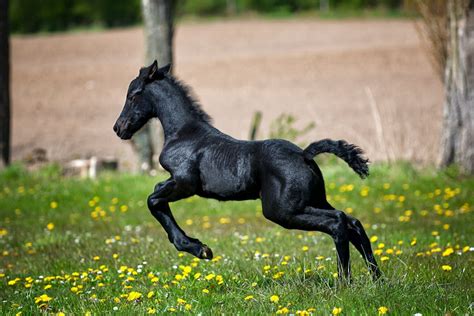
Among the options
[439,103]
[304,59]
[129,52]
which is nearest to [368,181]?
[439,103]

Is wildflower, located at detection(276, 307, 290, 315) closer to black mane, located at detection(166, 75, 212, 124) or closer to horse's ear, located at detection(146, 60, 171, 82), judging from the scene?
black mane, located at detection(166, 75, 212, 124)

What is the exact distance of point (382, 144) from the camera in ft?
47.8

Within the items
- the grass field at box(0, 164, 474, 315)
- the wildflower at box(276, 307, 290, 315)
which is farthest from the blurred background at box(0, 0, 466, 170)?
the wildflower at box(276, 307, 290, 315)

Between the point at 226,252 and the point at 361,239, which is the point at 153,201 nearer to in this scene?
the point at 361,239

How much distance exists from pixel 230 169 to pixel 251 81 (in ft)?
74.4

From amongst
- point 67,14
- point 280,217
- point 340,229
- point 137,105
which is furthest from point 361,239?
point 67,14

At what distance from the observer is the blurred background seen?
656 inches

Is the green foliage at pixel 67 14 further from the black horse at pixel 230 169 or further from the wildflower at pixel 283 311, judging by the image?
the wildflower at pixel 283 311

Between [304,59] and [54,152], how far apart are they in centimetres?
1535

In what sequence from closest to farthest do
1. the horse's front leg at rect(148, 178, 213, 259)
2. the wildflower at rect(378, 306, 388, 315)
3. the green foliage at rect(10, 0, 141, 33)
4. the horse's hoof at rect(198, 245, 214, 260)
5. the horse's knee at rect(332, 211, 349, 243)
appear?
1. the wildflower at rect(378, 306, 388, 315)
2. the horse's knee at rect(332, 211, 349, 243)
3. the horse's hoof at rect(198, 245, 214, 260)
4. the horse's front leg at rect(148, 178, 213, 259)
5. the green foliage at rect(10, 0, 141, 33)

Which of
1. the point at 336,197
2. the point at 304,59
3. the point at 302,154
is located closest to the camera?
the point at 302,154

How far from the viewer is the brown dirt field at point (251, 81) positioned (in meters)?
20.0

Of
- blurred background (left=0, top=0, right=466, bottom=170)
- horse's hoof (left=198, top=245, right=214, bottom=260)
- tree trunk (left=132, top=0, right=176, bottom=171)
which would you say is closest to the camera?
horse's hoof (left=198, top=245, right=214, bottom=260)

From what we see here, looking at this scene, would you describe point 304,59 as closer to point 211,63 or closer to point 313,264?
point 211,63
